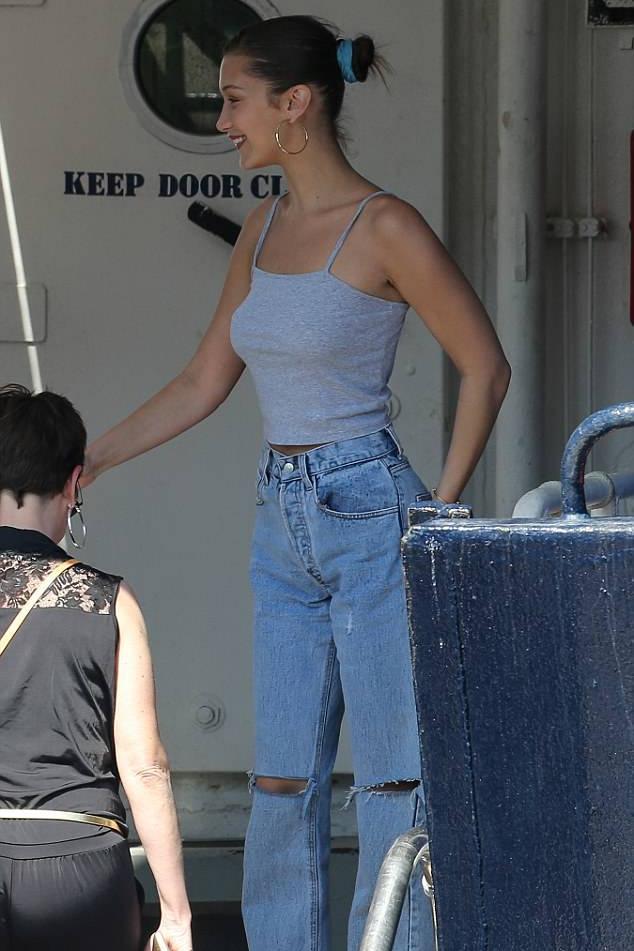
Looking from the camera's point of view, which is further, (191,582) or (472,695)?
(191,582)

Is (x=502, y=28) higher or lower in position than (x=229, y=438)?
higher

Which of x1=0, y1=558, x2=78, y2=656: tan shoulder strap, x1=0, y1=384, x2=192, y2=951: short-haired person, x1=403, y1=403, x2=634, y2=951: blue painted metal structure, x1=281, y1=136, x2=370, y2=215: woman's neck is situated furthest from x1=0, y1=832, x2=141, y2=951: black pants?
x1=281, y1=136, x2=370, y2=215: woman's neck

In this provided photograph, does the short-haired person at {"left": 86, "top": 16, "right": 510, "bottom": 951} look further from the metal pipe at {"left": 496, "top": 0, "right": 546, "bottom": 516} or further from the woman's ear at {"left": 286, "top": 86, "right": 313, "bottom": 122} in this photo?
the metal pipe at {"left": 496, "top": 0, "right": 546, "bottom": 516}

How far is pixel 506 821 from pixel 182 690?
288 cm

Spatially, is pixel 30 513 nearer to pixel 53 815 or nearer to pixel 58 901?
pixel 53 815

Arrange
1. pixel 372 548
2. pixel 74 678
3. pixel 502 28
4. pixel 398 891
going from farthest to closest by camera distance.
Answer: pixel 502 28
pixel 372 548
pixel 74 678
pixel 398 891

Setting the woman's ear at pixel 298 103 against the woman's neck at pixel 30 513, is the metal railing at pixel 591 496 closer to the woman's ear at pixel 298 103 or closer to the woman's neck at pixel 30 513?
the woman's neck at pixel 30 513

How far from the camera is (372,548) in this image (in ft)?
8.10

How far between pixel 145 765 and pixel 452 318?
0.86m

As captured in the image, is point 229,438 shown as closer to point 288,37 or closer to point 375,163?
point 375,163

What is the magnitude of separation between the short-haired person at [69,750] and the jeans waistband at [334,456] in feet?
1.21

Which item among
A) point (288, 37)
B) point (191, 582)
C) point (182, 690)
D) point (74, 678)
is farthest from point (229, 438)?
point (74, 678)

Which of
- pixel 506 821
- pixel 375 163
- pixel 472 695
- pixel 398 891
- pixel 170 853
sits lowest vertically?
pixel 170 853

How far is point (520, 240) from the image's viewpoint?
156 inches
